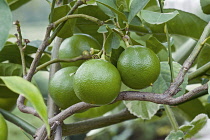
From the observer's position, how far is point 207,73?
2.50 ft

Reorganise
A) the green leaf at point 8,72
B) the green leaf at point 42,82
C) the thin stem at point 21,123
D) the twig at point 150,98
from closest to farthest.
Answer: the twig at point 150,98, the thin stem at point 21,123, the green leaf at point 8,72, the green leaf at point 42,82

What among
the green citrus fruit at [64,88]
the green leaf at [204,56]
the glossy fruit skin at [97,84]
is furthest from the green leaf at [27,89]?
the green leaf at [204,56]

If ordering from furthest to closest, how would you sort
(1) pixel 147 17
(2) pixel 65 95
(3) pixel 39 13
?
1. (3) pixel 39 13
2. (2) pixel 65 95
3. (1) pixel 147 17

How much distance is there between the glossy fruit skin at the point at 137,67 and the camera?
55cm

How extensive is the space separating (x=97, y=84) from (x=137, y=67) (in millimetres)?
69

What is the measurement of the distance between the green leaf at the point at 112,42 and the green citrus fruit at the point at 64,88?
0.32 ft

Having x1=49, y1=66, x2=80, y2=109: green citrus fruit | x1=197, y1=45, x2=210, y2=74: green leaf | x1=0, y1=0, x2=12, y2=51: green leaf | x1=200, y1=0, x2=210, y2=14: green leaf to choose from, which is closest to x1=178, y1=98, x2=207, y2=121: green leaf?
x1=197, y1=45, x2=210, y2=74: green leaf

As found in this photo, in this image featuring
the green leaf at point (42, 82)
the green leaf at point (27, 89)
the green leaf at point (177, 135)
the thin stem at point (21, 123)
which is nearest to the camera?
the green leaf at point (27, 89)

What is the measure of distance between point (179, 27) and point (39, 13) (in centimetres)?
106

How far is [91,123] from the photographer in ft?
2.56

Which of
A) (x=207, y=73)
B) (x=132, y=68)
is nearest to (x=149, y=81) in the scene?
(x=132, y=68)

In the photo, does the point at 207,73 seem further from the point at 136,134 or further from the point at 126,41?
the point at 136,134

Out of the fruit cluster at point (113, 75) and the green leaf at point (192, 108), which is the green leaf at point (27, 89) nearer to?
the fruit cluster at point (113, 75)

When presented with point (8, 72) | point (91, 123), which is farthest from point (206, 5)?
point (8, 72)
